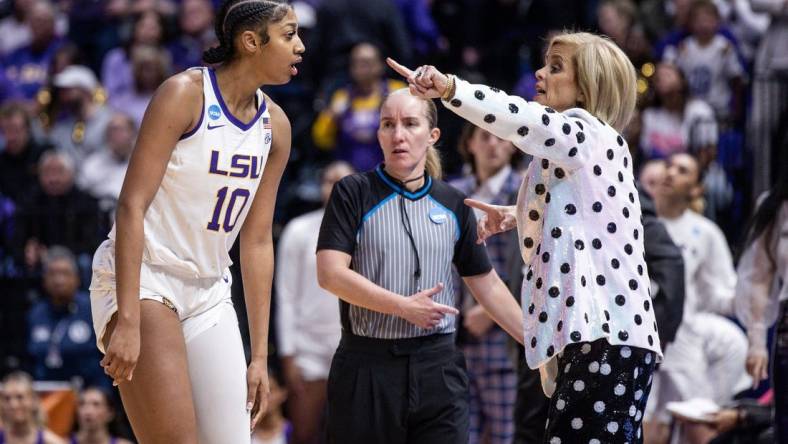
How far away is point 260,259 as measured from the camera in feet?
15.3

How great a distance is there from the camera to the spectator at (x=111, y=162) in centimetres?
1020

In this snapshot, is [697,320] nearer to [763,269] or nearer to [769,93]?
[763,269]

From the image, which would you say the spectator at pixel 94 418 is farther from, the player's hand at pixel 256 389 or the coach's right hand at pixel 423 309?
the coach's right hand at pixel 423 309

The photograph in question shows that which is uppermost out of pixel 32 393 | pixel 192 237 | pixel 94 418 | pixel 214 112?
pixel 214 112

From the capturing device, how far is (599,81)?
14.0 feet

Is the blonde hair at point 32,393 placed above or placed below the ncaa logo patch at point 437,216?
below

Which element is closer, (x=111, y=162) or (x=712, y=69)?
(x=712, y=69)

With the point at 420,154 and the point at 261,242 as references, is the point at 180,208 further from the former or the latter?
the point at 420,154

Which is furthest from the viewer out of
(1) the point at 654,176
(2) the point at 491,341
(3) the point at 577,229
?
(1) the point at 654,176

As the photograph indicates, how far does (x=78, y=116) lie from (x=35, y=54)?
1.35 metres

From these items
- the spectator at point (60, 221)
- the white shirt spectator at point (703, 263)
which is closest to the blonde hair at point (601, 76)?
the white shirt spectator at point (703, 263)

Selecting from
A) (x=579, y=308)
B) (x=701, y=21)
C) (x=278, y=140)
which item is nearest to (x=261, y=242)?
(x=278, y=140)

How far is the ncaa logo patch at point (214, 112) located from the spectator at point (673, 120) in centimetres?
580

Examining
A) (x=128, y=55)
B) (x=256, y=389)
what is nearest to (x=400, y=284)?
(x=256, y=389)
